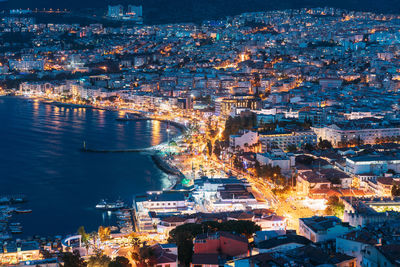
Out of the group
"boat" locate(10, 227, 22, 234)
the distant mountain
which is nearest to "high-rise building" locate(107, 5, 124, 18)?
the distant mountain

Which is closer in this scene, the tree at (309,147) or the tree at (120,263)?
the tree at (120,263)

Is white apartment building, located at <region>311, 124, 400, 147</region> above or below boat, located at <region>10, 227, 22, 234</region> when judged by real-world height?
above

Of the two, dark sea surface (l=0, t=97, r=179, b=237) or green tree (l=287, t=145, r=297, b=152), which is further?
green tree (l=287, t=145, r=297, b=152)

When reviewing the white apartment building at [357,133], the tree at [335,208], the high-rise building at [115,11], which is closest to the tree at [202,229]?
the tree at [335,208]

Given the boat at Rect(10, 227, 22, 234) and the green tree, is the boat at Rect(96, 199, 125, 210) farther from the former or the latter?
the green tree

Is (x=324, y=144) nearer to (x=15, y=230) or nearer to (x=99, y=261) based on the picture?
(x=15, y=230)

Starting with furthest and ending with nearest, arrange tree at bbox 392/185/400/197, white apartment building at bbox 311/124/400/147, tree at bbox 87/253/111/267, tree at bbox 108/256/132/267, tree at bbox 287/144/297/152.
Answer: white apartment building at bbox 311/124/400/147, tree at bbox 287/144/297/152, tree at bbox 392/185/400/197, tree at bbox 87/253/111/267, tree at bbox 108/256/132/267

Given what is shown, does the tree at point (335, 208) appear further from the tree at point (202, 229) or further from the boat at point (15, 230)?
the boat at point (15, 230)
